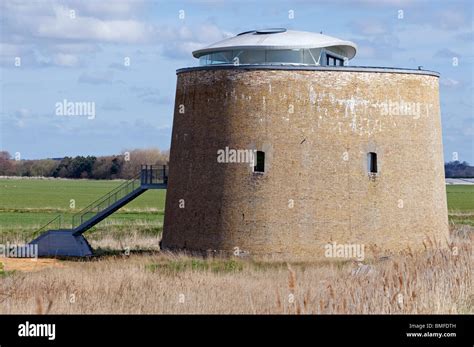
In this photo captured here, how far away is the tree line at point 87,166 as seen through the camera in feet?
319

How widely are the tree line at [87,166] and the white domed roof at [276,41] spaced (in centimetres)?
5622

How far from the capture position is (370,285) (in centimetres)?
1463

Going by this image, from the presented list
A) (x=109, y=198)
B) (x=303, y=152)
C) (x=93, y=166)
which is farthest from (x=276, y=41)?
(x=93, y=166)

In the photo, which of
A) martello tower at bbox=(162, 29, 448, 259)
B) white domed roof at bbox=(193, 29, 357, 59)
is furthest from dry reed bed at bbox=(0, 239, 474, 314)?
white domed roof at bbox=(193, 29, 357, 59)

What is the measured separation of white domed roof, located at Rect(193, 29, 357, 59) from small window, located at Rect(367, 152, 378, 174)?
4147mm

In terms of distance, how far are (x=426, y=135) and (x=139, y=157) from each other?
6725 centimetres

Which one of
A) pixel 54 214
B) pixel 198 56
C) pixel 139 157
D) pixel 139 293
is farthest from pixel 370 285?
pixel 139 157

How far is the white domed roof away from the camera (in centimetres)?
3147

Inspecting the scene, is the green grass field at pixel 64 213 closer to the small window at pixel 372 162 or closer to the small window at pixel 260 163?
the small window at pixel 260 163

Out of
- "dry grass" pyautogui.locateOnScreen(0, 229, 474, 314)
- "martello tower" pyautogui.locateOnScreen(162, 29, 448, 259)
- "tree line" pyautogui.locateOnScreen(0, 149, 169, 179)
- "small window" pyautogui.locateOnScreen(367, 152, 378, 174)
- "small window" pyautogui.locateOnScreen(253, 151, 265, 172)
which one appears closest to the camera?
"dry grass" pyautogui.locateOnScreen(0, 229, 474, 314)

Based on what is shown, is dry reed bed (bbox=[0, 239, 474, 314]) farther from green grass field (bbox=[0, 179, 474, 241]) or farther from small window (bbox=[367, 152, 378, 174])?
green grass field (bbox=[0, 179, 474, 241])

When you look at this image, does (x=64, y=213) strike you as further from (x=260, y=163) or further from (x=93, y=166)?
(x=93, y=166)

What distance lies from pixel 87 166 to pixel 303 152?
3859 inches
